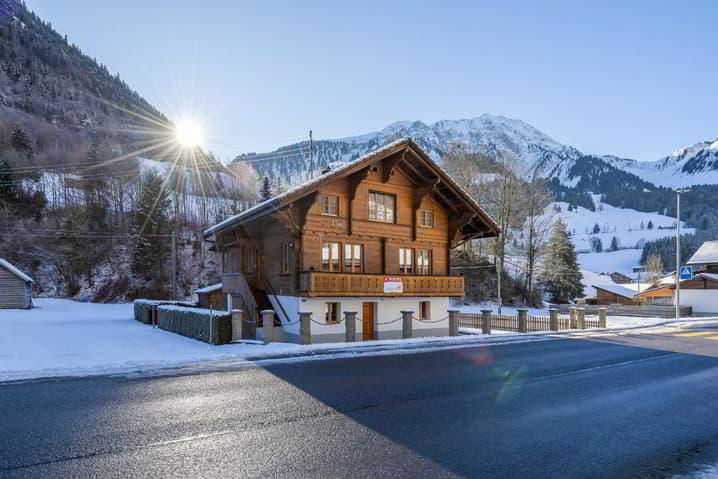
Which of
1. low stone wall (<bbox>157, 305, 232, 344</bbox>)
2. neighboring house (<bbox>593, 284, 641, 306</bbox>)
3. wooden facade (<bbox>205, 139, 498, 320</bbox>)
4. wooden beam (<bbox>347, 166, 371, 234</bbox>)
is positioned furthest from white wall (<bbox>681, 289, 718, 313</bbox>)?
low stone wall (<bbox>157, 305, 232, 344</bbox>)

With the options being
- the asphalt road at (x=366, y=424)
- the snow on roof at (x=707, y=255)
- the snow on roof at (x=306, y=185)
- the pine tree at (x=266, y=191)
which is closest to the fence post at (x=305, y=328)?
the snow on roof at (x=306, y=185)

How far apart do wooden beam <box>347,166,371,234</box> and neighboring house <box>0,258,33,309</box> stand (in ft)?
112

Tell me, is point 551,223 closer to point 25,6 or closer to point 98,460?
point 98,460

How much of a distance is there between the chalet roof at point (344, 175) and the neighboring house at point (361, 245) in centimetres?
5

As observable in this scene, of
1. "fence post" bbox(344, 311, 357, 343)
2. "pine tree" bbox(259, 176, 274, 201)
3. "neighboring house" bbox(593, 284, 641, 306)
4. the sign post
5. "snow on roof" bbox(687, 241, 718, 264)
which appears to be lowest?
"neighboring house" bbox(593, 284, 641, 306)

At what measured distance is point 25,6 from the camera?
170 meters

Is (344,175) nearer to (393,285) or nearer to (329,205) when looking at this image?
(329,205)

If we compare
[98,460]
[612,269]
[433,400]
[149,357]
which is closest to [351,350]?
[149,357]

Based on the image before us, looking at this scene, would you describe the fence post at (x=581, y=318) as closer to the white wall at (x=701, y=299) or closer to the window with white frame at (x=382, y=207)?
the window with white frame at (x=382, y=207)

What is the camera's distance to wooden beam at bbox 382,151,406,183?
23656 mm

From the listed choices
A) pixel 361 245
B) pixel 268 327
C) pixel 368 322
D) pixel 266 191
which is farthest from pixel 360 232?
pixel 266 191

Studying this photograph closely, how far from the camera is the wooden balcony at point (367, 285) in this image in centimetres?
2067

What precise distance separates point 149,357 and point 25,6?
21753 cm

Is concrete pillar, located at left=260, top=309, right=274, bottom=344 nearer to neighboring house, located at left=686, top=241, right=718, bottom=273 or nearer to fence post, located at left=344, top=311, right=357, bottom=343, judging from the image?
fence post, located at left=344, top=311, right=357, bottom=343
